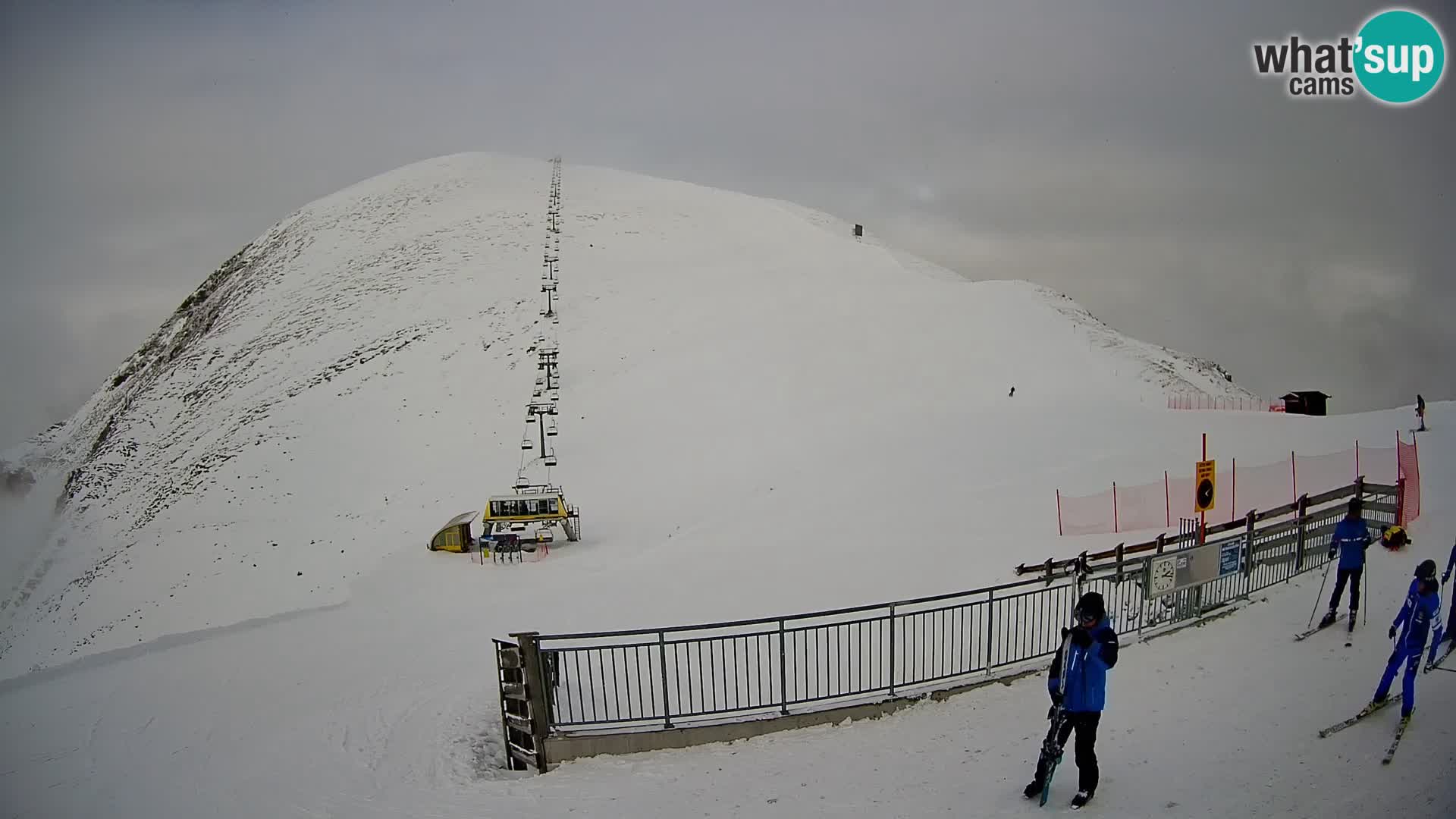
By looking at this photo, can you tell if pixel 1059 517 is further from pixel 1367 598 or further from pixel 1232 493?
pixel 1367 598

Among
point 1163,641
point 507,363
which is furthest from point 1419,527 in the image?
point 507,363

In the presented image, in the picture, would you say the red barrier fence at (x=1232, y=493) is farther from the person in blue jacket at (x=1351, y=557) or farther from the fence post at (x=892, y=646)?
the fence post at (x=892, y=646)

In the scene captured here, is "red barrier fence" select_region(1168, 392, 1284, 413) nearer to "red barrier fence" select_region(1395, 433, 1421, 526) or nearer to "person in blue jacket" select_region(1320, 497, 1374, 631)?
"red barrier fence" select_region(1395, 433, 1421, 526)

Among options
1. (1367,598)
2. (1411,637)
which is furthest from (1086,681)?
(1367,598)

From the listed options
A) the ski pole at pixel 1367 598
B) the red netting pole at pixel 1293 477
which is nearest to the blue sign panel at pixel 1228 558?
the ski pole at pixel 1367 598

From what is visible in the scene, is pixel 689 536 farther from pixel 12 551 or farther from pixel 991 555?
pixel 12 551

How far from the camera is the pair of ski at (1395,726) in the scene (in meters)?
7.00

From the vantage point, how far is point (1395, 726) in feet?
24.4

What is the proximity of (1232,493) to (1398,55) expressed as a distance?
1282 centimetres

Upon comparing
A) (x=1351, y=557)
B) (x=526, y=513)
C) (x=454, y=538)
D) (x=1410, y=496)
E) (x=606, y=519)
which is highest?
(x=1410, y=496)

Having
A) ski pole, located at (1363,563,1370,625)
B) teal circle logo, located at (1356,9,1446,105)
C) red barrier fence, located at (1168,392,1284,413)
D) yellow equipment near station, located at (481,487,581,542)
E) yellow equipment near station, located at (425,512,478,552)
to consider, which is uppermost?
teal circle logo, located at (1356,9,1446,105)

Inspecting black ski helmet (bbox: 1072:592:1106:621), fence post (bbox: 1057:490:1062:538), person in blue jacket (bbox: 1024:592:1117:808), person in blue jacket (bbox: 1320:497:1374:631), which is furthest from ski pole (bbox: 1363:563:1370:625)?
fence post (bbox: 1057:490:1062:538)

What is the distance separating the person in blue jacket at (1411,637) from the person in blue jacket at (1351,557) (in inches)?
95.0

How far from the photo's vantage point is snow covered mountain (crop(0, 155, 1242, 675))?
27.4 meters
